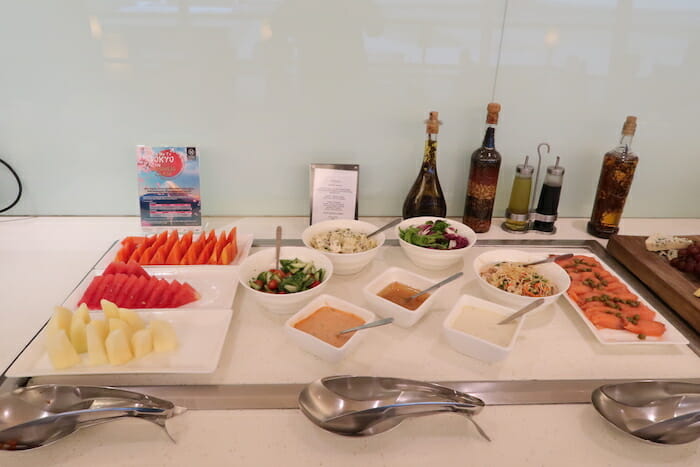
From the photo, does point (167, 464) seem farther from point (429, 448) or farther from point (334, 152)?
point (334, 152)

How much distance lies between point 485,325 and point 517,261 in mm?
327

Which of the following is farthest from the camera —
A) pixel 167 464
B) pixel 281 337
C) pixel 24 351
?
pixel 281 337

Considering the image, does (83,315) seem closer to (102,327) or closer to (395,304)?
(102,327)

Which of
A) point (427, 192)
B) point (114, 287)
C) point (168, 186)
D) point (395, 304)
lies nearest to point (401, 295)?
point (395, 304)

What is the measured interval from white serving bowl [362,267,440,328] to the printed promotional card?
0.67m

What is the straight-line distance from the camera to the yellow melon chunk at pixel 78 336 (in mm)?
892

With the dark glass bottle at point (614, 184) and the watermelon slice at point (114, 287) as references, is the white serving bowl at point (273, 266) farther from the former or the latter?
the dark glass bottle at point (614, 184)

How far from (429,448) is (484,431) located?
0.11 m

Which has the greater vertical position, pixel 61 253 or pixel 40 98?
pixel 40 98

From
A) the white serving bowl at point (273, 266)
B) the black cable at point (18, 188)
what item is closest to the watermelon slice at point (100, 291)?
the white serving bowl at point (273, 266)

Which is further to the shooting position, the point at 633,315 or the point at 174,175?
the point at 174,175

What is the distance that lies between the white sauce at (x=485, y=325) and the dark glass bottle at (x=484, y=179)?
520 mm

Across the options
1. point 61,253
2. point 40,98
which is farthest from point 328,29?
point 61,253

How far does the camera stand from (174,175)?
4.57ft
